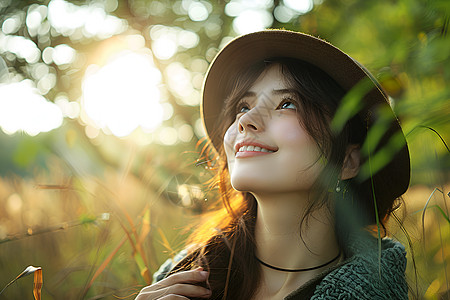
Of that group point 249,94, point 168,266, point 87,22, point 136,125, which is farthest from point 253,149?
point 87,22

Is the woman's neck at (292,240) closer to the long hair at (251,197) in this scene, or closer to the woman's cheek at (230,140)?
the long hair at (251,197)

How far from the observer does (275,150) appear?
1243 millimetres

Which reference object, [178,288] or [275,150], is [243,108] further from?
[178,288]

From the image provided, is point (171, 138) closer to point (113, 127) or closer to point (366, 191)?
point (113, 127)

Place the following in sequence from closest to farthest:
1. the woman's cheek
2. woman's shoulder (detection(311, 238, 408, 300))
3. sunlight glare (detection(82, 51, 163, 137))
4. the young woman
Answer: woman's shoulder (detection(311, 238, 408, 300)) < the young woman < the woman's cheek < sunlight glare (detection(82, 51, 163, 137))

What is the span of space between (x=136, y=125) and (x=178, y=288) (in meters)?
1.28

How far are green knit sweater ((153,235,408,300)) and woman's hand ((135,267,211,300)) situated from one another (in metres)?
0.29

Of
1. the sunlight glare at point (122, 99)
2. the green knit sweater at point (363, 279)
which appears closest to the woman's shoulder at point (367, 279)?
the green knit sweater at point (363, 279)

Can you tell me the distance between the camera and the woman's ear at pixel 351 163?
4.57 ft

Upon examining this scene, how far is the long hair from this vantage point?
1.31 metres

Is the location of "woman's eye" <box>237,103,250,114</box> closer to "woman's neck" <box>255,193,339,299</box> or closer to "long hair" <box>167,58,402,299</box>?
"long hair" <box>167,58,402,299</box>

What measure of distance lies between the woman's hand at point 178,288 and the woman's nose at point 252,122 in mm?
522

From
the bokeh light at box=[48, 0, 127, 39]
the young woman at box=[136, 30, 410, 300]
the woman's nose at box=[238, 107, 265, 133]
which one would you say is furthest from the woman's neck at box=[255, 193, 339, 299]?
the bokeh light at box=[48, 0, 127, 39]

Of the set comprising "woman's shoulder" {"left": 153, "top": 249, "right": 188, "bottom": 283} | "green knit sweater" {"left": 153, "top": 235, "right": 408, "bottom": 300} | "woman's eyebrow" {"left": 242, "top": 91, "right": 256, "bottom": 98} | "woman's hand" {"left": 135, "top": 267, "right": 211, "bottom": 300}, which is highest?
"woman's eyebrow" {"left": 242, "top": 91, "right": 256, "bottom": 98}
